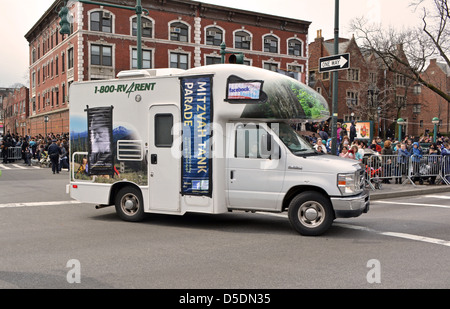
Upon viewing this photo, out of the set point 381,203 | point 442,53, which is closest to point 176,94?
point 381,203

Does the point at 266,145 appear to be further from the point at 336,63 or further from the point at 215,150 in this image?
the point at 336,63

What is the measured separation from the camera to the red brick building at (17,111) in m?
65.0

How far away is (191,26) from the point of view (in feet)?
139

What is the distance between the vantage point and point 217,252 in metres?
6.64

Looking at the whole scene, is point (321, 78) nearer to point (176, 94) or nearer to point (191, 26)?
point (191, 26)

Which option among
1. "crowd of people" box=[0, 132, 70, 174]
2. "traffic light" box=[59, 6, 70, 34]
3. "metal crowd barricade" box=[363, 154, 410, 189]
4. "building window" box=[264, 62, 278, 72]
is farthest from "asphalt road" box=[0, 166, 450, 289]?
"building window" box=[264, 62, 278, 72]

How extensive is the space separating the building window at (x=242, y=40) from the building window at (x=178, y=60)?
6.16 m

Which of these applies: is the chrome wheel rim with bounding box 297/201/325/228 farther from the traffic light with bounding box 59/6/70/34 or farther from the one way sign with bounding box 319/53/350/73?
the traffic light with bounding box 59/6/70/34

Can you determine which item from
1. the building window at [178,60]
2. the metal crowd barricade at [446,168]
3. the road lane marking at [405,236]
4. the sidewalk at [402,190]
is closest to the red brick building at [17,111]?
the building window at [178,60]

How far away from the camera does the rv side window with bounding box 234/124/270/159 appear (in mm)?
8107

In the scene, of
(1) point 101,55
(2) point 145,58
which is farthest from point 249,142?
(2) point 145,58

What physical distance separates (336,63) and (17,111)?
70.8 m

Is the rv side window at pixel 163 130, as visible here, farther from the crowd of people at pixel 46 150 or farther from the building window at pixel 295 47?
the building window at pixel 295 47

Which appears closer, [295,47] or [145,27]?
[145,27]
